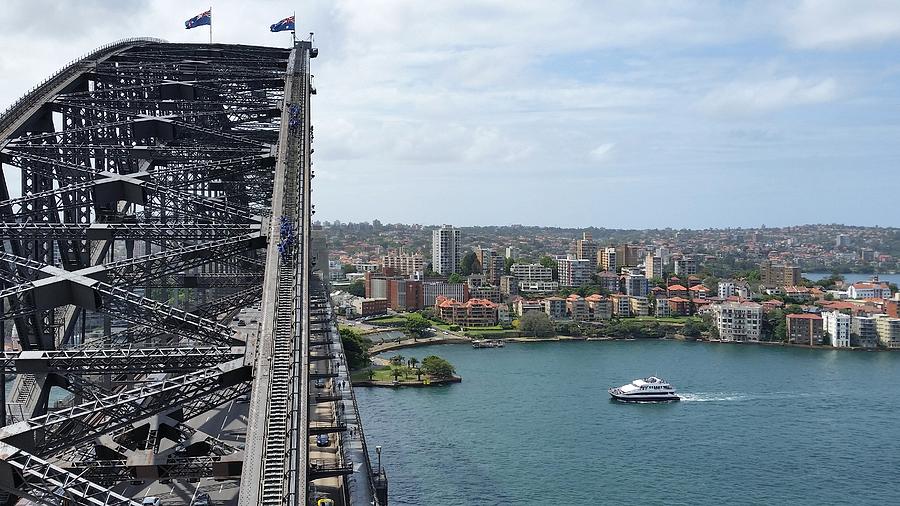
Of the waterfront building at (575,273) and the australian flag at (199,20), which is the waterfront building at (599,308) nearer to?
the waterfront building at (575,273)

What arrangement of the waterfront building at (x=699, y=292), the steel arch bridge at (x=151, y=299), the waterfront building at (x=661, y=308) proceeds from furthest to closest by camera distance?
the waterfront building at (x=699, y=292) < the waterfront building at (x=661, y=308) < the steel arch bridge at (x=151, y=299)

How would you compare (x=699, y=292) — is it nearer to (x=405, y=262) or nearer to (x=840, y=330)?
(x=840, y=330)

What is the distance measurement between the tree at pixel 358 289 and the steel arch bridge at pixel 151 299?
226ft

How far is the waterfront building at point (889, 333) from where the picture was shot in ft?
199

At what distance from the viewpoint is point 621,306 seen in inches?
2921

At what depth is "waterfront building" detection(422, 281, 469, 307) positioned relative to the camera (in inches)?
3036

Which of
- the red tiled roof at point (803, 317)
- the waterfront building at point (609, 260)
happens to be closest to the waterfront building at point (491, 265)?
the waterfront building at point (609, 260)

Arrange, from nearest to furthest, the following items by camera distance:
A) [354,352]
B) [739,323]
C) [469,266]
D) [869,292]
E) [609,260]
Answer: [354,352] → [739,323] → [869,292] → [469,266] → [609,260]

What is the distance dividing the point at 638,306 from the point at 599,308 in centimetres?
513

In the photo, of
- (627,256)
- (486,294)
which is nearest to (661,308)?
(486,294)

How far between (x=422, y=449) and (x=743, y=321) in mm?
40898

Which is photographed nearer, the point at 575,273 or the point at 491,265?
the point at 575,273

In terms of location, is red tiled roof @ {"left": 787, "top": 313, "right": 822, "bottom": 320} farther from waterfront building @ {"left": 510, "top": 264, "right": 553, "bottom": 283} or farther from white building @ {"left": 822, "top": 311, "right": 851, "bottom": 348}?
waterfront building @ {"left": 510, "top": 264, "right": 553, "bottom": 283}

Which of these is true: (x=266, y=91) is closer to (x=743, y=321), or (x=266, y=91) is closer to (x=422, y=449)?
(x=422, y=449)
